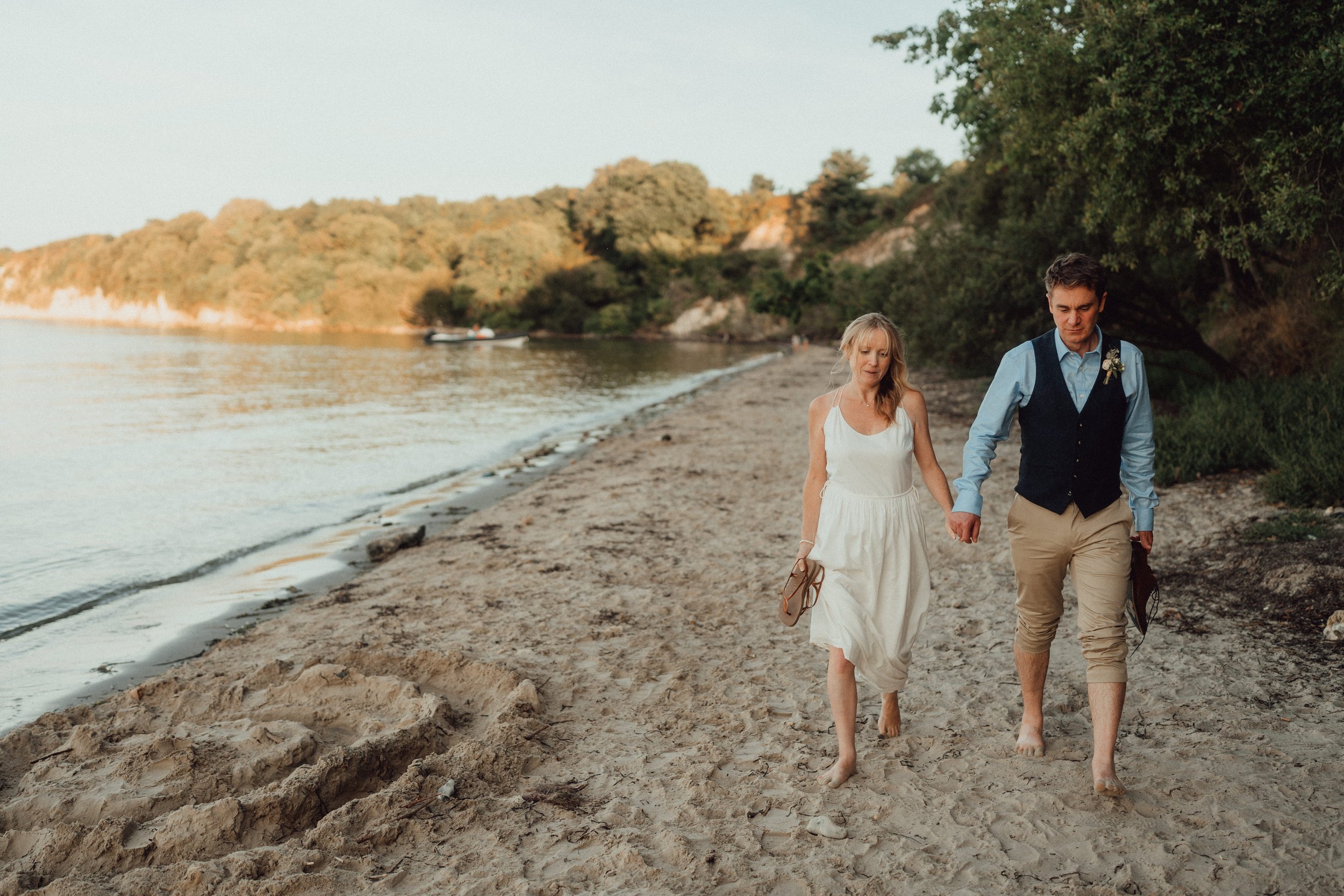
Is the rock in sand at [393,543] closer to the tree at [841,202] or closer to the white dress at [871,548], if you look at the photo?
the white dress at [871,548]

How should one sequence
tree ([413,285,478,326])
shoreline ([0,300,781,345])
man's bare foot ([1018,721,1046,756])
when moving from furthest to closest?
tree ([413,285,478,326]) < shoreline ([0,300,781,345]) < man's bare foot ([1018,721,1046,756])

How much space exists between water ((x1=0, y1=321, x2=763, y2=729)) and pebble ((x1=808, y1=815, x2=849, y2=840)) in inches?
198

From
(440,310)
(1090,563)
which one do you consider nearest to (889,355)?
(1090,563)

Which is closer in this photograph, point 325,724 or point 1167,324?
point 325,724

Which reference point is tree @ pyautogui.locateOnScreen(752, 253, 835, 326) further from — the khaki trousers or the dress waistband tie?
the khaki trousers

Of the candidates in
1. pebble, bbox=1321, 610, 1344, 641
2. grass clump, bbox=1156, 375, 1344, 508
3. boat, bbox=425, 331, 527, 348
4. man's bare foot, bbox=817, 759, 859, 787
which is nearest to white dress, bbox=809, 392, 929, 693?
man's bare foot, bbox=817, 759, 859, 787

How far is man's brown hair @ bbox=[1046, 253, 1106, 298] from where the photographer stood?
10.9 feet

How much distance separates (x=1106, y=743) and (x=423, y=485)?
38.8ft

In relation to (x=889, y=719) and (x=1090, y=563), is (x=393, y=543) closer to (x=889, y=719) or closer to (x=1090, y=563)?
(x=889, y=719)

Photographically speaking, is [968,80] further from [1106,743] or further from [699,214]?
[699,214]

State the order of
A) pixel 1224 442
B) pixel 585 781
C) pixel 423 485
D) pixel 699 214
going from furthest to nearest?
pixel 699 214 < pixel 423 485 < pixel 1224 442 < pixel 585 781

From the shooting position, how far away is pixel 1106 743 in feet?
11.5

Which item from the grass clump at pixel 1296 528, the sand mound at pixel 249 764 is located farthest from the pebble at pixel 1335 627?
the sand mound at pixel 249 764

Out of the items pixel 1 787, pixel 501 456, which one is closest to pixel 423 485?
pixel 501 456
